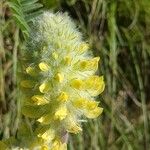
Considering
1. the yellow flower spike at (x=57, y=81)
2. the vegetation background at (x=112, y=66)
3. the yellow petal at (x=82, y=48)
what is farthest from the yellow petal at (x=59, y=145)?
the vegetation background at (x=112, y=66)

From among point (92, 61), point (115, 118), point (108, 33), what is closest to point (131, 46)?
point (108, 33)

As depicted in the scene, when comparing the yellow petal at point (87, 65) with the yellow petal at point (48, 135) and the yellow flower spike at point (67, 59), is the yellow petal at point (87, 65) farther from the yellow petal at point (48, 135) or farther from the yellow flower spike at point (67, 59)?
the yellow petal at point (48, 135)

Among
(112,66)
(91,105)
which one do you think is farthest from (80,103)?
(112,66)

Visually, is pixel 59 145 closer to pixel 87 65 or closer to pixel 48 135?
pixel 48 135

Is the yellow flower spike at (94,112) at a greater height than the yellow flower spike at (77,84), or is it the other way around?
the yellow flower spike at (77,84)

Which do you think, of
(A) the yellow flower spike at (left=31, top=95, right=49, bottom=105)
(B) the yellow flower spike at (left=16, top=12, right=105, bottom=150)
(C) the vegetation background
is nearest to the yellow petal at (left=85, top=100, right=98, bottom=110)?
(B) the yellow flower spike at (left=16, top=12, right=105, bottom=150)

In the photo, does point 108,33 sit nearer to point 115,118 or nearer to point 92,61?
point 115,118

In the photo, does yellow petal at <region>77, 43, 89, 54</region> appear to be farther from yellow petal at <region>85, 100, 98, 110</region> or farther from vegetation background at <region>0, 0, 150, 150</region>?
vegetation background at <region>0, 0, 150, 150</region>
